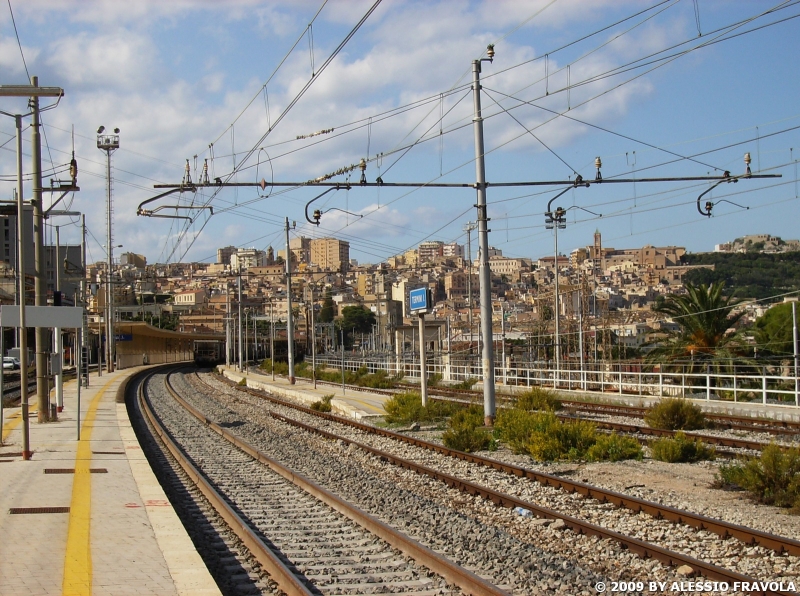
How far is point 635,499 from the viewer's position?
1093 centimetres

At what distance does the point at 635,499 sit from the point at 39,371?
16232 millimetres

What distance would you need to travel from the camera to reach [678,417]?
20.8 meters

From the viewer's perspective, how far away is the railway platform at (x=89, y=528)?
7.67m

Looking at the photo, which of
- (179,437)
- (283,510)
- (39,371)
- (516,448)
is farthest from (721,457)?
(39,371)

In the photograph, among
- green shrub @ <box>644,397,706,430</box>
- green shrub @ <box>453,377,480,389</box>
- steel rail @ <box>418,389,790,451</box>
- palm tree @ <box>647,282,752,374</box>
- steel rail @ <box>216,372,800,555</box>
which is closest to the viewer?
steel rail @ <box>216,372,800,555</box>

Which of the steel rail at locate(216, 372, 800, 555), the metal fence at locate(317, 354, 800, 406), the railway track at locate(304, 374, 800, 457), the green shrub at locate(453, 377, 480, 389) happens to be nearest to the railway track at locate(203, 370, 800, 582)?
the steel rail at locate(216, 372, 800, 555)

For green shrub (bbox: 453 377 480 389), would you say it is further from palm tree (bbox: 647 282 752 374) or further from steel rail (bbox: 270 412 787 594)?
steel rail (bbox: 270 412 787 594)

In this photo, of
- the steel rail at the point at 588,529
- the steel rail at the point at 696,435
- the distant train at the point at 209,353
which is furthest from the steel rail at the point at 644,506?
the distant train at the point at 209,353

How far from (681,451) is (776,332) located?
30.5 meters

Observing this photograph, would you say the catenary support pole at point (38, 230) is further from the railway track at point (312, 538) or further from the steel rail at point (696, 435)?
the steel rail at point (696, 435)

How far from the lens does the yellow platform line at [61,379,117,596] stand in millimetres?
7551

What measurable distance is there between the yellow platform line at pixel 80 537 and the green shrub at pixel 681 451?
979cm

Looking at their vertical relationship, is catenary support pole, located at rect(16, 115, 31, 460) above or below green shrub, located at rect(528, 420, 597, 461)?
above

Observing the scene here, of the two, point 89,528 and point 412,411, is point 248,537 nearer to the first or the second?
point 89,528
